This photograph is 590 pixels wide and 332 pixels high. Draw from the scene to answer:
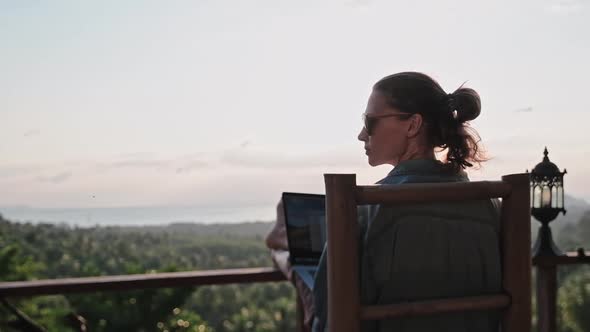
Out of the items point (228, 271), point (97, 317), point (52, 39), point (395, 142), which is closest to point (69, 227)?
point (52, 39)

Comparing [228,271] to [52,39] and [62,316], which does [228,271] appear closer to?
[62,316]

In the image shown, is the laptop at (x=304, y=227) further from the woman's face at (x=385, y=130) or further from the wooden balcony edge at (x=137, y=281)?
the wooden balcony edge at (x=137, y=281)

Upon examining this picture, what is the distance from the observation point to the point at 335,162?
2.43m

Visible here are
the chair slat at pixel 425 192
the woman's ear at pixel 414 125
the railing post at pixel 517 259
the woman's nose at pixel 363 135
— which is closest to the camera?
the chair slat at pixel 425 192

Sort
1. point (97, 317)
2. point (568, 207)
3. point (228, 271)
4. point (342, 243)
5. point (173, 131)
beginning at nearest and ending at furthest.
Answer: point (342, 243)
point (228, 271)
point (568, 207)
point (97, 317)
point (173, 131)

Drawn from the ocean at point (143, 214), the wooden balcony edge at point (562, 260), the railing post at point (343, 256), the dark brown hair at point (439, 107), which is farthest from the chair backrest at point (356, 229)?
the wooden balcony edge at point (562, 260)

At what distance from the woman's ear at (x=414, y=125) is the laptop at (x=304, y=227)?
1.59ft

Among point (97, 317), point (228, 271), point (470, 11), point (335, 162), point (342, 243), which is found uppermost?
point (470, 11)

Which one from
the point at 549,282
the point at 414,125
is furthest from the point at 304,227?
the point at 549,282

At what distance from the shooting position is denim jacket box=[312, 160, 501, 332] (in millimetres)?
1192

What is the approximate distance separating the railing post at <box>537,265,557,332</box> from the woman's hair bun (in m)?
1.55

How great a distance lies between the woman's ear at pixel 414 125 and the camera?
4.62 feet

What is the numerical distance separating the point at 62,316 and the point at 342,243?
2.11 m

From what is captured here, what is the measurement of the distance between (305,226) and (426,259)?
73 cm
